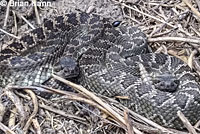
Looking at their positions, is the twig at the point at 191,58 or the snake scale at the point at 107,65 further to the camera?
the twig at the point at 191,58

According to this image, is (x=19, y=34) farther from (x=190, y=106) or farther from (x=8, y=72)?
(x=190, y=106)

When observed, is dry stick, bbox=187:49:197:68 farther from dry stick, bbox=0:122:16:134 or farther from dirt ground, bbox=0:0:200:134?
dry stick, bbox=0:122:16:134

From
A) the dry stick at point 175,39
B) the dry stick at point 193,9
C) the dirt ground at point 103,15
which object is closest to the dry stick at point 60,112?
the dirt ground at point 103,15

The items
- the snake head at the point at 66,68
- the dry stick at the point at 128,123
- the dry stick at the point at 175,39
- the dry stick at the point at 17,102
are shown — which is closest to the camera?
the dry stick at the point at 128,123

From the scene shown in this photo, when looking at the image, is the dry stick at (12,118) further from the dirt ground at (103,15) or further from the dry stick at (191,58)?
the dry stick at (191,58)

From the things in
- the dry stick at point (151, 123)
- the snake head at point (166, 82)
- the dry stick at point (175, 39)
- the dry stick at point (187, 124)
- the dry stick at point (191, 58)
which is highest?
the dry stick at point (175, 39)

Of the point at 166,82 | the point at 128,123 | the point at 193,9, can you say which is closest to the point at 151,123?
the point at 128,123

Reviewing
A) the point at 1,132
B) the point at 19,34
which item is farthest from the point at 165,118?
the point at 19,34

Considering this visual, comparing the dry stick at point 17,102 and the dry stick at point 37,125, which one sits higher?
the dry stick at point 17,102
